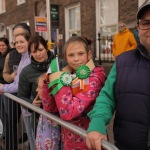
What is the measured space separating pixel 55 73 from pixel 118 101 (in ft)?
1.97

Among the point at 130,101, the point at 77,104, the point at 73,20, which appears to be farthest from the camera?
the point at 73,20

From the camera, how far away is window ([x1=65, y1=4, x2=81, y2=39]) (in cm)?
1252

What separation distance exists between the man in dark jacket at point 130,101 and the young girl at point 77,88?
280 mm

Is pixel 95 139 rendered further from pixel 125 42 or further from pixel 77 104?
pixel 125 42

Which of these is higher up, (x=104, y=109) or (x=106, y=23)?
(x=106, y=23)

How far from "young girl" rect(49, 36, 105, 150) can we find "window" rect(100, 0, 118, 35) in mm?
8445

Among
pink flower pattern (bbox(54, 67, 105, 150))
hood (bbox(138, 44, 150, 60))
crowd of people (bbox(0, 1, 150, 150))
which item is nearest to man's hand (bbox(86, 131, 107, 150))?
crowd of people (bbox(0, 1, 150, 150))

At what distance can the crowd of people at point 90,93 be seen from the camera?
5.16 ft

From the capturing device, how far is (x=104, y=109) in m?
1.66

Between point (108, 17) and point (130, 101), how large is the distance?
9522mm

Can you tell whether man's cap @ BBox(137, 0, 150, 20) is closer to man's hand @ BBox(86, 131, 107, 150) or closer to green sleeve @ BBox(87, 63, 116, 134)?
green sleeve @ BBox(87, 63, 116, 134)

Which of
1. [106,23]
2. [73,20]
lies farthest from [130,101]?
[73,20]

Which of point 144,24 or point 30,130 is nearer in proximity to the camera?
point 144,24

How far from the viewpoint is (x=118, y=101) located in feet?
5.49
